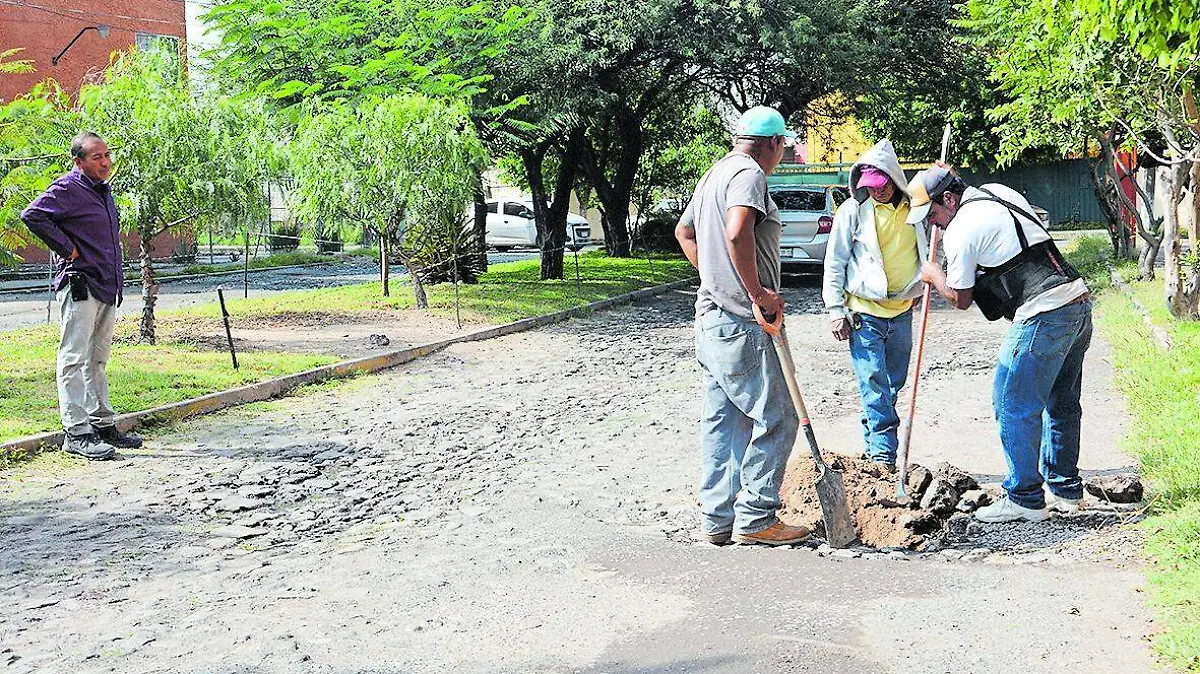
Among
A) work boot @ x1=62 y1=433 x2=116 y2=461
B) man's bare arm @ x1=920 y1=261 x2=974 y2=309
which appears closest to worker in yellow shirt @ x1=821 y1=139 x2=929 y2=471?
man's bare arm @ x1=920 y1=261 x2=974 y2=309

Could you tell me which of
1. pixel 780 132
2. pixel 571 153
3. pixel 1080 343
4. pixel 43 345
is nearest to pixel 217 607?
pixel 780 132

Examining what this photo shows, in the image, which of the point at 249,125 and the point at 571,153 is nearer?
the point at 249,125

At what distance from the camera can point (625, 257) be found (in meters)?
29.4

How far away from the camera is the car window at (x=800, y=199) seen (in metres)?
23.5

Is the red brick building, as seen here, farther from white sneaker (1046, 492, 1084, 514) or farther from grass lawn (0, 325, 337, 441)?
white sneaker (1046, 492, 1084, 514)

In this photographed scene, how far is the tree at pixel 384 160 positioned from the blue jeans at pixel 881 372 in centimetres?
1070

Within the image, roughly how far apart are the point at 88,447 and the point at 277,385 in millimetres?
2967

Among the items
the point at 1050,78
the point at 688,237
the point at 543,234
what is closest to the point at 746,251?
the point at 688,237

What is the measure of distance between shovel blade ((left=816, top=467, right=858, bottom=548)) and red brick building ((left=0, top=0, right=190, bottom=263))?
29280mm

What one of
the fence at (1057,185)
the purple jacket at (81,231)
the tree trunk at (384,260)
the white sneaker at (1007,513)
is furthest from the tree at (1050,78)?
the fence at (1057,185)

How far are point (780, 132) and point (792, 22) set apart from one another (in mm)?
14641

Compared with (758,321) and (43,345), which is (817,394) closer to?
(758,321)

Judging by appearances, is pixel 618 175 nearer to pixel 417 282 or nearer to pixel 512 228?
pixel 417 282

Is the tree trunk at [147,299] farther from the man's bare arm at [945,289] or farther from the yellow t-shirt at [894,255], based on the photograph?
the man's bare arm at [945,289]
